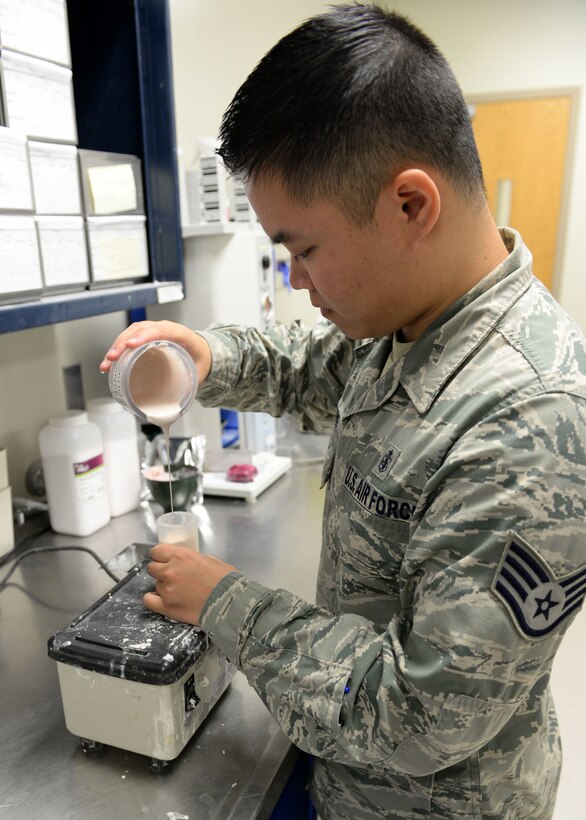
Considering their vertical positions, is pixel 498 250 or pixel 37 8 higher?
pixel 37 8

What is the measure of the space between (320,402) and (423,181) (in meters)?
0.54

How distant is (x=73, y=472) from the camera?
1.28 m

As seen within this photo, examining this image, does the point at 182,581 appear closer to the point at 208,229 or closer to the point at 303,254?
the point at 303,254

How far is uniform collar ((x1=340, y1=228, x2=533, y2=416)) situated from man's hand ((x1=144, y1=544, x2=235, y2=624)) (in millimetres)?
296

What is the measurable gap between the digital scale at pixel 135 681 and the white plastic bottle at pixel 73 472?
56 centimetres

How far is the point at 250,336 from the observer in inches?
43.1

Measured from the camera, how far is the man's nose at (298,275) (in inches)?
28.6

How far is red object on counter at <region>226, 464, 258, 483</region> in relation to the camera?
152 centimetres

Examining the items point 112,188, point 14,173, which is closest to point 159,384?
point 14,173

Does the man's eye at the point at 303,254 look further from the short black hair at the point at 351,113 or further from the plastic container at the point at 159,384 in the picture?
the plastic container at the point at 159,384

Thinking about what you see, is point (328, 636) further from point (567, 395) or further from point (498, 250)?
point (498, 250)

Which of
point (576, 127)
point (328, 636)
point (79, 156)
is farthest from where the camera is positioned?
point (576, 127)

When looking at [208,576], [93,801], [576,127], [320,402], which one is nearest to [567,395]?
[208,576]

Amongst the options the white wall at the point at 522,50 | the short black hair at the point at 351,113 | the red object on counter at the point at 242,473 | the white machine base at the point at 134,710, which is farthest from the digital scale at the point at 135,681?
the white wall at the point at 522,50
